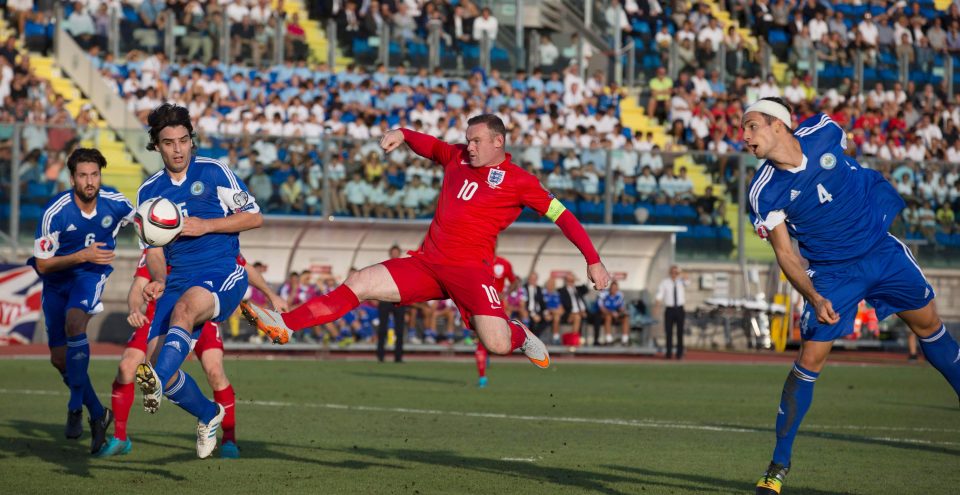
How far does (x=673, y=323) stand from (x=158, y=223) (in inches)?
803

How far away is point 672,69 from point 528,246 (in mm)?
9136

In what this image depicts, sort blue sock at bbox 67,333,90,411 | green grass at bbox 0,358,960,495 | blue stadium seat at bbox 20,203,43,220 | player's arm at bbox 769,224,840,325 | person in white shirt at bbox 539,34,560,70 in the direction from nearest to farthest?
player's arm at bbox 769,224,840,325, green grass at bbox 0,358,960,495, blue sock at bbox 67,333,90,411, blue stadium seat at bbox 20,203,43,220, person in white shirt at bbox 539,34,560,70

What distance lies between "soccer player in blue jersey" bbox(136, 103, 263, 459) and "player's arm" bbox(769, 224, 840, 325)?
3643mm

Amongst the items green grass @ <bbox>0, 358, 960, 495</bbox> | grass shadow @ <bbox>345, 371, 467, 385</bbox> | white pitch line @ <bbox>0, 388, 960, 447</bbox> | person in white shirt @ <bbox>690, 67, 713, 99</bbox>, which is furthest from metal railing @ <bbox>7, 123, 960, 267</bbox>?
white pitch line @ <bbox>0, 388, 960, 447</bbox>

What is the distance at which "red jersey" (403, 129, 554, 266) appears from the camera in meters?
10.6

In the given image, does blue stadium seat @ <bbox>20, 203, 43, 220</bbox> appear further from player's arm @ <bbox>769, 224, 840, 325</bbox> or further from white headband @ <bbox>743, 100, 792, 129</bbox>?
player's arm @ <bbox>769, 224, 840, 325</bbox>

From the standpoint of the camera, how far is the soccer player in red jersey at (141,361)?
34.7 feet

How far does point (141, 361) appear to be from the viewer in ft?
35.1

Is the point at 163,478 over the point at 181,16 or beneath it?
beneath

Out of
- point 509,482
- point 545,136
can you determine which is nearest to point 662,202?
point 545,136

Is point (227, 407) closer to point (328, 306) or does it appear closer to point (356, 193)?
point (328, 306)

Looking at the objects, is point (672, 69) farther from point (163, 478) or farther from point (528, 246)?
point (163, 478)

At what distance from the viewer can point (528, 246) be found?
29.3 meters

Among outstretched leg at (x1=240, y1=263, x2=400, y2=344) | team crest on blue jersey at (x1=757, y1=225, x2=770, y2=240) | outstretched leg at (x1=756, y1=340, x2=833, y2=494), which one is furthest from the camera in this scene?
outstretched leg at (x1=240, y1=263, x2=400, y2=344)
